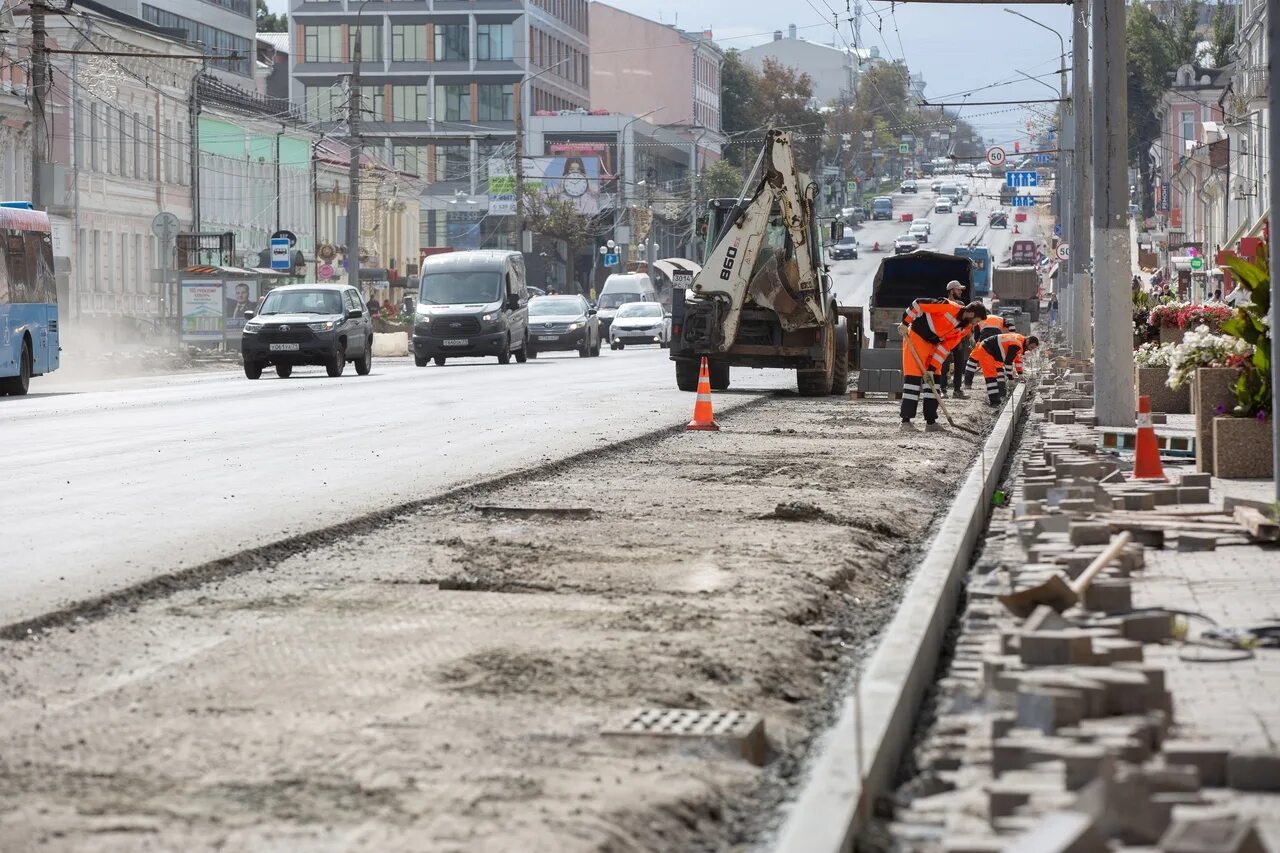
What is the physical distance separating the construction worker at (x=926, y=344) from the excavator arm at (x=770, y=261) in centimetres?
771

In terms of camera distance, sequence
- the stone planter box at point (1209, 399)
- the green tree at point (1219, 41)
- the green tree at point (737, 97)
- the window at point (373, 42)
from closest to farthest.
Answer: the stone planter box at point (1209, 399) → the green tree at point (1219, 41) → the window at point (373, 42) → the green tree at point (737, 97)

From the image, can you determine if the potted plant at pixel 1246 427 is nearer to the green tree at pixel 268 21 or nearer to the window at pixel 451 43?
the window at pixel 451 43

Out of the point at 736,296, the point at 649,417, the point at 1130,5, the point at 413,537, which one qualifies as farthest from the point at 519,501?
the point at 1130,5

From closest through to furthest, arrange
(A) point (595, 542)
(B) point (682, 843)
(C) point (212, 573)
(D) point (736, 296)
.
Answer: (B) point (682, 843) → (C) point (212, 573) → (A) point (595, 542) → (D) point (736, 296)

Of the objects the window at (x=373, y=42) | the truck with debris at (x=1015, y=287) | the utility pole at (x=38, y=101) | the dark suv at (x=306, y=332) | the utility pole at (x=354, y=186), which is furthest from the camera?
the window at (x=373, y=42)

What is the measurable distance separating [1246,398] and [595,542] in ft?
18.8

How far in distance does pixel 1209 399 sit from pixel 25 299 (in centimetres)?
2285

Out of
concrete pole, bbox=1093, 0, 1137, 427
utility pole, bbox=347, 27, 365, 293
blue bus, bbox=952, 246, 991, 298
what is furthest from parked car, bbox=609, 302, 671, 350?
concrete pole, bbox=1093, 0, 1137, 427

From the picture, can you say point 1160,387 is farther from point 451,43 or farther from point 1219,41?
point 451,43

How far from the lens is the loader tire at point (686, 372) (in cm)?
3272

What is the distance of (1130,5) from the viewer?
13162cm

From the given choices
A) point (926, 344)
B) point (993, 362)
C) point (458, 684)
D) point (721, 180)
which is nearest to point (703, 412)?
point (926, 344)

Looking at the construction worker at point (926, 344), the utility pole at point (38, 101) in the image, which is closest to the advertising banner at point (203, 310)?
the utility pole at point (38, 101)

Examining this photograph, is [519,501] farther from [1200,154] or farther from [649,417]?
[1200,154]
